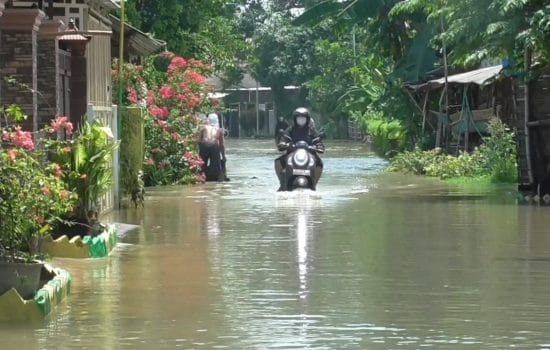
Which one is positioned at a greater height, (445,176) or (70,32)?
(70,32)

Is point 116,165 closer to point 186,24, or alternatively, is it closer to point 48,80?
point 48,80

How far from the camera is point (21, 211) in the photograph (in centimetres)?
1048

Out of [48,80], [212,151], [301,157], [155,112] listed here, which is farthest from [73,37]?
[212,151]

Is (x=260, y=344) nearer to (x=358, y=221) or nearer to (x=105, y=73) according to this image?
(x=358, y=221)

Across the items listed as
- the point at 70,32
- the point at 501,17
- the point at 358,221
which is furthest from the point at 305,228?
the point at 501,17

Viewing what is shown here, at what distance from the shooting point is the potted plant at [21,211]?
10258mm

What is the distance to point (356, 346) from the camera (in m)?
8.99

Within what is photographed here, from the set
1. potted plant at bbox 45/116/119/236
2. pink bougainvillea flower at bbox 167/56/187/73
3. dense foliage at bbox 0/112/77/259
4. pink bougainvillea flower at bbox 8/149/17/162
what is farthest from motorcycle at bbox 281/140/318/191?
pink bougainvillea flower at bbox 8/149/17/162

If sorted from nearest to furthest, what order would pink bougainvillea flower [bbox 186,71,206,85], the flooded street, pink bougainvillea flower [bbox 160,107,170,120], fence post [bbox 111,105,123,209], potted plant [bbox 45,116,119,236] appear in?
the flooded street → potted plant [bbox 45,116,119,236] → fence post [bbox 111,105,123,209] → pink bougainvillea flower [bbox 160,107,170,120] → pink bougainvillea flower [bbox 186,71,206,85]

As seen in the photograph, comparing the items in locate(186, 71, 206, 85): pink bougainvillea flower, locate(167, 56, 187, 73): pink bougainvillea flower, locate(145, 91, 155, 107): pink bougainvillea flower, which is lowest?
locate(145, 91, 155, 107): pink bougainvillea flower

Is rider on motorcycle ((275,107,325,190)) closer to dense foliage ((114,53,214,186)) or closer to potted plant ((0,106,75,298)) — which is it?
dense foliage ((114,53,214,186))

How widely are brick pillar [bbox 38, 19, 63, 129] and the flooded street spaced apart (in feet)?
6.13

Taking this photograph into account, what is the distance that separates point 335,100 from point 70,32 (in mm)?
55012

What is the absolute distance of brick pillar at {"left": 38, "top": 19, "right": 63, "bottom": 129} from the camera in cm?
1656
